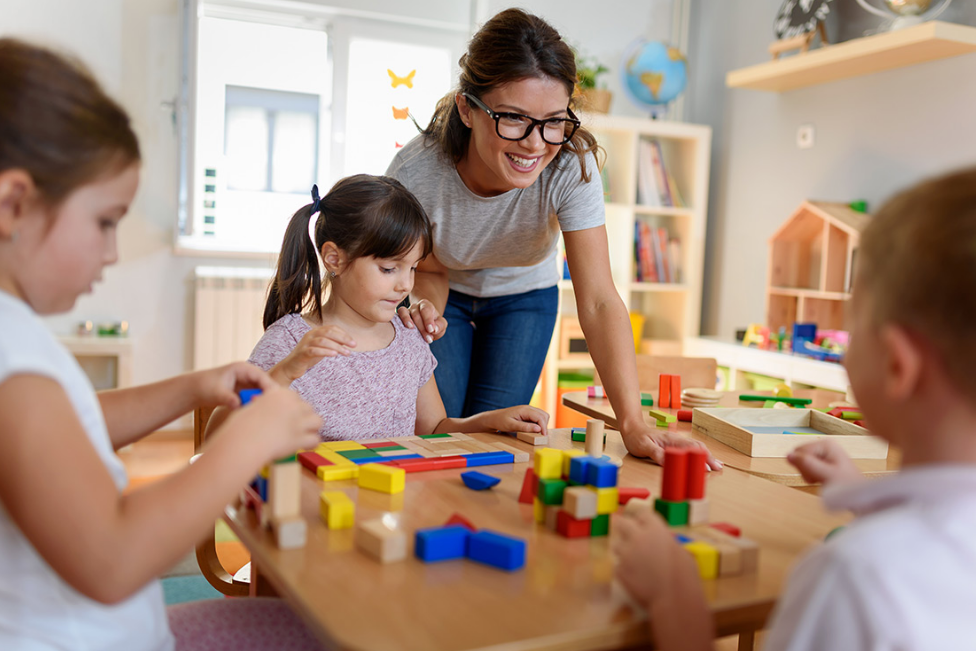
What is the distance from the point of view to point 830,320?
3770 millimetres

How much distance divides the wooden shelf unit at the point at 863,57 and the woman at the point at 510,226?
6.10 ft

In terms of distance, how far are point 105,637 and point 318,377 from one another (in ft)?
2.85

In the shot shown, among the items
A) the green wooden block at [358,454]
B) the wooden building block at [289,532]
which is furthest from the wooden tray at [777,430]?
the wooden building block at [289,532]

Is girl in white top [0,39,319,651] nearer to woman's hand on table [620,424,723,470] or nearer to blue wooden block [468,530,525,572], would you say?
blue wooden block [468,530,525,572]

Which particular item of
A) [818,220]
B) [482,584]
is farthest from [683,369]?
[482,584]

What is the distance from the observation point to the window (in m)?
4.19

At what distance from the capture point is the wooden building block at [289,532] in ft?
2.85

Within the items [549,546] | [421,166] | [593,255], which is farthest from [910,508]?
[421,166]

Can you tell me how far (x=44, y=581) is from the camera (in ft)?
2.52

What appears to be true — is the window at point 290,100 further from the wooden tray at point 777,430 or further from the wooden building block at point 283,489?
the wooden building block at point 283,489

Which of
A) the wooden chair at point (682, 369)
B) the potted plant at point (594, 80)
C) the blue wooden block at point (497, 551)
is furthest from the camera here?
the potted plant at point (594, 80)

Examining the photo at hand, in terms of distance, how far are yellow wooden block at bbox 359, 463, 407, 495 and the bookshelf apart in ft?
10.3

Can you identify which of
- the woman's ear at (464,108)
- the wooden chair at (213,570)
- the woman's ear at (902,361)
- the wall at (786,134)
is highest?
the wall at (786,134)

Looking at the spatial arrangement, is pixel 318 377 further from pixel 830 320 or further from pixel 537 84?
pixel 830 320
